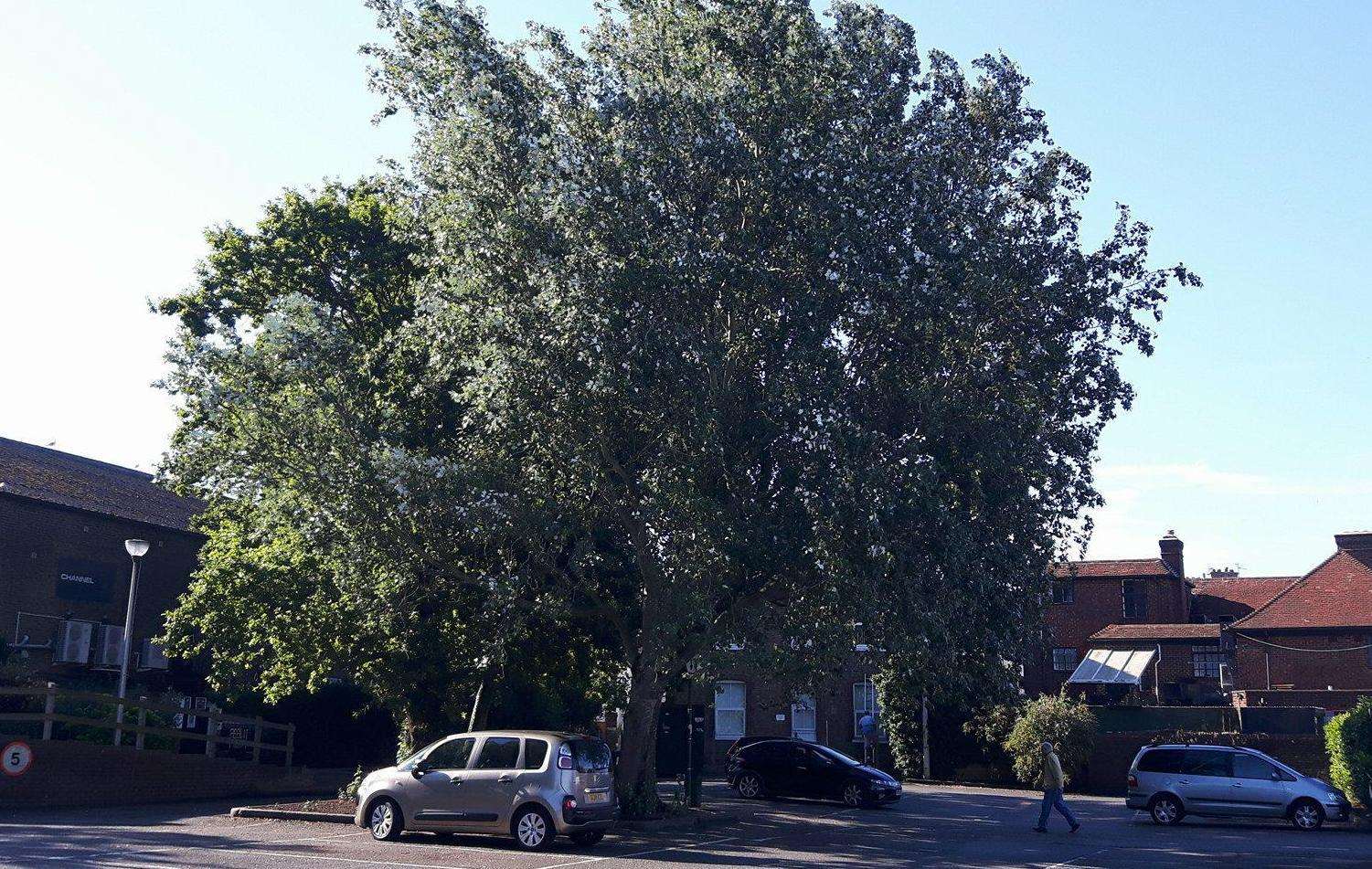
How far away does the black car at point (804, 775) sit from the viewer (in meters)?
29.2

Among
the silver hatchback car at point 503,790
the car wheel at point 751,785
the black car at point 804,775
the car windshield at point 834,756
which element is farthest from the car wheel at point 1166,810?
the silver hatchback car at point 503,790

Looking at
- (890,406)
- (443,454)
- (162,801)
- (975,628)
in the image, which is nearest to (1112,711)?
(975,628)

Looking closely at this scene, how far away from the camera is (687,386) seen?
1895 centimetres

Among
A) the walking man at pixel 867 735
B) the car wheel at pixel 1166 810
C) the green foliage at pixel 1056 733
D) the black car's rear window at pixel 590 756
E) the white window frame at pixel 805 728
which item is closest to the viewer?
the black car's rear window at pixel 590 756

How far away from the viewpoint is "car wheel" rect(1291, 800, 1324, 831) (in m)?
24.2

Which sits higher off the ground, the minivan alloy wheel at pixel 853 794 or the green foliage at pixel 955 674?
the green foliage at pixel 955 674

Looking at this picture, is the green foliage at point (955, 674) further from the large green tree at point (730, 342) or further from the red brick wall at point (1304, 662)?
the red brick wall at point (1304, 662)

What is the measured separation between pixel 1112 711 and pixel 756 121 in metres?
24.9

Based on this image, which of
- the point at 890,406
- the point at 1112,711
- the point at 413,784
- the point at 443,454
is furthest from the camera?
the point at 1112,711

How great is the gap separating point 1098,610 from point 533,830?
3854 cm

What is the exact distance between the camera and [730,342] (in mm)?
20281

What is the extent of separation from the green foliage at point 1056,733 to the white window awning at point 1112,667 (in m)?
7.58

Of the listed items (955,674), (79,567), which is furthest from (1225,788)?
(79,567)

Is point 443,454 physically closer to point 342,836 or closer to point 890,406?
point 342,836
